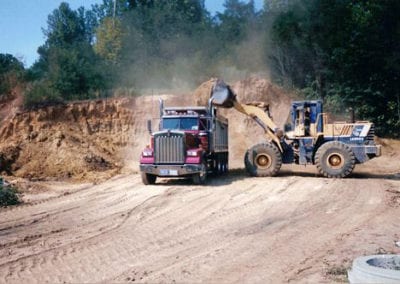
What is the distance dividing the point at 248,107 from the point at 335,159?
13.2 ft

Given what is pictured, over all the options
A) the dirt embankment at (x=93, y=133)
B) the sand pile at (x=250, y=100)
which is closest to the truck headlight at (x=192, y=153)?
the dirt embankment at (x=93, y=133)

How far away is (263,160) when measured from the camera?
20.0m

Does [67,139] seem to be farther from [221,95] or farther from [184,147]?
[184,147]

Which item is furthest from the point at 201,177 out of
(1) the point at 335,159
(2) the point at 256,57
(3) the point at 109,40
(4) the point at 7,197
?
(3) the point at 109,40

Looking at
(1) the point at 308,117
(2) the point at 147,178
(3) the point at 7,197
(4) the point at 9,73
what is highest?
(4) the point at 9,73

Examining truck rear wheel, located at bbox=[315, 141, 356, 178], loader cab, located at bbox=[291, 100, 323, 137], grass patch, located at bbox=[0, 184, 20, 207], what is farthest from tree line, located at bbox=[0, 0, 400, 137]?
grass patch, located at bbox=[0, 184, 20, 207]

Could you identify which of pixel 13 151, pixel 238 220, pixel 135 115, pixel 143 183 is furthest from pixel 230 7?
pixel 238 220

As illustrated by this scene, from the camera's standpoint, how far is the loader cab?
20.1 m

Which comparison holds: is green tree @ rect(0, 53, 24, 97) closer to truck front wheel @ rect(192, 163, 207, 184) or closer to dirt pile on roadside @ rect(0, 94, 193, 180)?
dirt pile on roadside @ rect(0, 94, 193, 180)

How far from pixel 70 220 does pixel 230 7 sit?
2250 inches

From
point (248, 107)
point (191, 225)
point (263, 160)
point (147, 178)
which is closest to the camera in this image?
point (191, 225)

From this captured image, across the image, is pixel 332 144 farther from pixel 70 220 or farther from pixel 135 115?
pixel 135 115

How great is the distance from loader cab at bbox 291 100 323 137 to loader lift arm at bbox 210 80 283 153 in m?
0.87

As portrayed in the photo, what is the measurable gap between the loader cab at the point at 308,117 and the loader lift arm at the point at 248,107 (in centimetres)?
87
